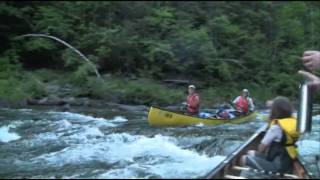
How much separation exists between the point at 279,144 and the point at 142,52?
1907 centimetres

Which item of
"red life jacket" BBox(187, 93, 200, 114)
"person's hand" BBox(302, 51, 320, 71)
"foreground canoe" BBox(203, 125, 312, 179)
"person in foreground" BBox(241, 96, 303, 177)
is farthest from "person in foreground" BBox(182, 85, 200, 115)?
"person's hand" BBox(302, 51, 320, 71)

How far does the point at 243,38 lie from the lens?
94.1ft

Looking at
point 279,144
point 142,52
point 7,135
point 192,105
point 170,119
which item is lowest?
point 7,135

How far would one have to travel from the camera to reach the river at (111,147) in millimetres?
8680

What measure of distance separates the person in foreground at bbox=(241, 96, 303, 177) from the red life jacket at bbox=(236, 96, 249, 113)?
407 inches

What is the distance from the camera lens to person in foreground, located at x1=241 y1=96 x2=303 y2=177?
6375 millimetres

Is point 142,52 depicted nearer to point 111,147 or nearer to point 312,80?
point 111,147

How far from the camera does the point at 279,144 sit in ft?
21.3

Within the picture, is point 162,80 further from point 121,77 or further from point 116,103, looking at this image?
point 116,103

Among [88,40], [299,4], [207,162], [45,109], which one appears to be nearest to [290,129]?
[207,162]

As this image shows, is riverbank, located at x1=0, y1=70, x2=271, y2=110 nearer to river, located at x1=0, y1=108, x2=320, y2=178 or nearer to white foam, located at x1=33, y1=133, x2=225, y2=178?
river, located at x1=0, y1=108, x2=320, y2=178

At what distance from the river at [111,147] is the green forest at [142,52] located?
5712 mm

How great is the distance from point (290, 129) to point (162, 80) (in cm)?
1823

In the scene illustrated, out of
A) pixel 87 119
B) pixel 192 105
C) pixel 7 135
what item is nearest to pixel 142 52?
pixel 87 119
